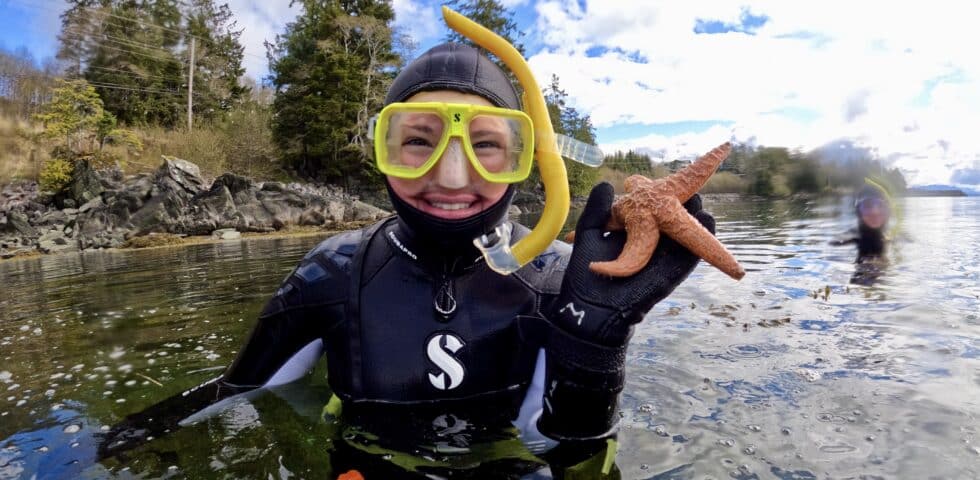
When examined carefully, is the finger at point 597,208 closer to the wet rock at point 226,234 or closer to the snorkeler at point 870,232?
the snorkeler at point 870,232

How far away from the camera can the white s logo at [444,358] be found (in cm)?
216

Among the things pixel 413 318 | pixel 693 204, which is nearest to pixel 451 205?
pixel 413 318

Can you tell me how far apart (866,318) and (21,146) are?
3537 centimetres

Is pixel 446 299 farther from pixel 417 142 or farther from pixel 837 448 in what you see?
pixel 837 448

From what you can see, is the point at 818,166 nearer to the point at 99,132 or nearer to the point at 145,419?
the point at 145,419

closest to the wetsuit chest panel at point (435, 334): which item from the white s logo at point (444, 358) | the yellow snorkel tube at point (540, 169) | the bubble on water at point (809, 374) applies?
the white s logo at point (444, 358)

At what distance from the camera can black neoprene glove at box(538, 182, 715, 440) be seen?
67.5 inches

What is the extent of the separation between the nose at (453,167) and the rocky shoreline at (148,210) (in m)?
19.4

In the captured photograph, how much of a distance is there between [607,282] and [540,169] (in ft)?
1.83

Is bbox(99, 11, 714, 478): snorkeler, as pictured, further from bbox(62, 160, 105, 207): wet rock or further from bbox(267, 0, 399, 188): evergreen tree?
bbox(267, 0, 399, 188): evergreen tree

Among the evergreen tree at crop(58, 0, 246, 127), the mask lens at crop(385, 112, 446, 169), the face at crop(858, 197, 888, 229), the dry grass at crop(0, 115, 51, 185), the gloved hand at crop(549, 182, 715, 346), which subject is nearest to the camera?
the gloved hand at crop(549, 182, 715, 346)

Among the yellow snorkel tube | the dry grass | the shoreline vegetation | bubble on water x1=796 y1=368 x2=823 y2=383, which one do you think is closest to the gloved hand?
the yellow snorkel tube

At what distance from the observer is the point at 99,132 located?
1000 inches

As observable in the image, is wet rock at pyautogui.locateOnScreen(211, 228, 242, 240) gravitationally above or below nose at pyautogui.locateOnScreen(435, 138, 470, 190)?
below
